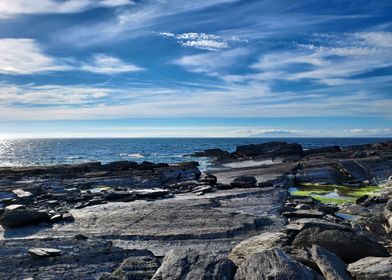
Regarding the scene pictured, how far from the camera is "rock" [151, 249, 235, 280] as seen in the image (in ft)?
30.4

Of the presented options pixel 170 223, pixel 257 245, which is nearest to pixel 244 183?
pixel 170 223

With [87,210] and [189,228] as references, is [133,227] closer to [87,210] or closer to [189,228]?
[189,228]

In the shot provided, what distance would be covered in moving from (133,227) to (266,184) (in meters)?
17.5

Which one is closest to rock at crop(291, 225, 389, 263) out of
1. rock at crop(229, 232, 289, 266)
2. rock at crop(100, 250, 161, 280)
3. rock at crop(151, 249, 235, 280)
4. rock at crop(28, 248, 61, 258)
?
rock at crop(229, 232, 289, 266)

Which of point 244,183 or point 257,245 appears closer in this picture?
point 257,245

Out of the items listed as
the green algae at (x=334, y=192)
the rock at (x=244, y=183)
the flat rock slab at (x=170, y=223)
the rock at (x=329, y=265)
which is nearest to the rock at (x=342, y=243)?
the rock at (x=329, y=265)

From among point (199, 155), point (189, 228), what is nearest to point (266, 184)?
point (189, 228)

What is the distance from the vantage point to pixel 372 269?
9461 mm

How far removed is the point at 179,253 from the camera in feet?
33.7

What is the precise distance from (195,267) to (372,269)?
15.0 ft

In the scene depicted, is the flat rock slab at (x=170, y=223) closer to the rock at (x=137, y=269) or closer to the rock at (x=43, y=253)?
the rock at (x=43, y=253)

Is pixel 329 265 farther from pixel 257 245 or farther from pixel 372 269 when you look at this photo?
pixel 257 245

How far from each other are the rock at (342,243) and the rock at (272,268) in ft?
9.28

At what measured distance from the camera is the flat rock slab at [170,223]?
17.3 meters
